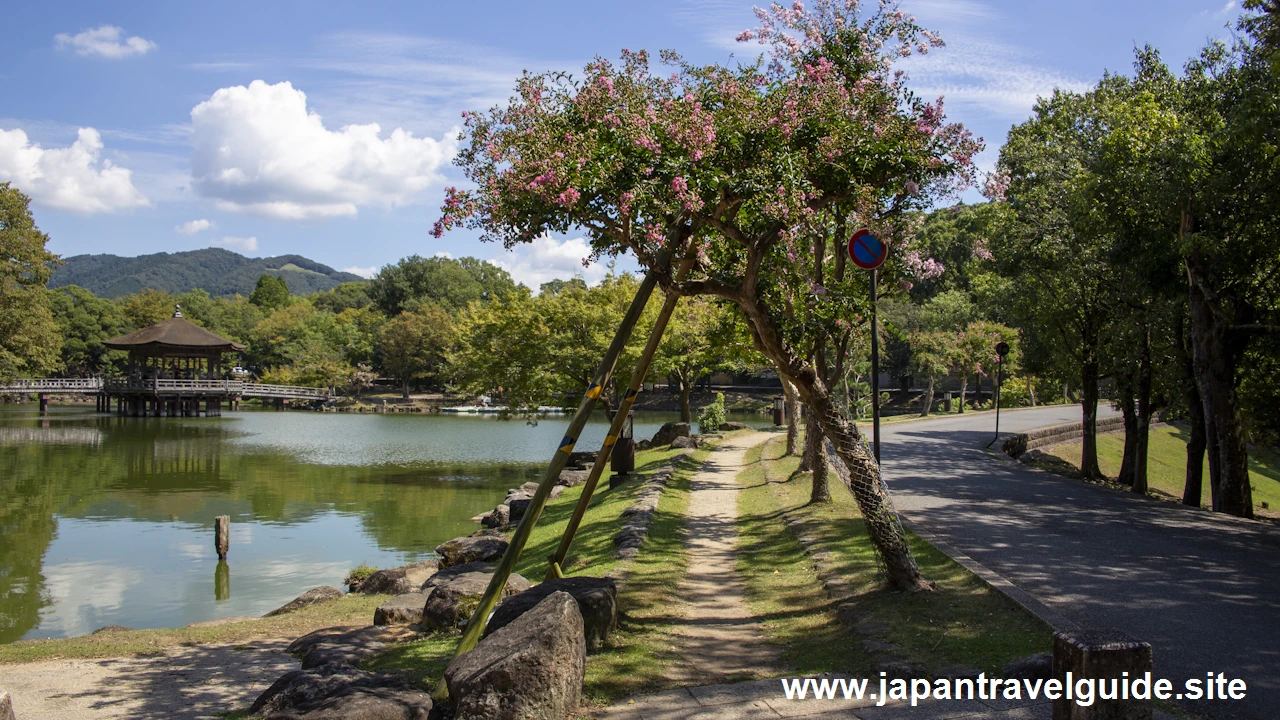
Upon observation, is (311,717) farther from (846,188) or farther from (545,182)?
(846,188)

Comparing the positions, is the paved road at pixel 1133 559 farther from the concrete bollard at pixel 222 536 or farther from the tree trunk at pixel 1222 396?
the concrete bollard at pixel 222 536

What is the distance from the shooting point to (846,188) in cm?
978

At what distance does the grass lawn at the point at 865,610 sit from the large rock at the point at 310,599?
6510 mm

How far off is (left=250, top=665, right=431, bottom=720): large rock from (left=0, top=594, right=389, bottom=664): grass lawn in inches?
201

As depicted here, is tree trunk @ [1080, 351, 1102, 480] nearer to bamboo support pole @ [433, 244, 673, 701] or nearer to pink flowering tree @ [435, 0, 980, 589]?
pink flowering tree @ [435, 0, 980, 589]

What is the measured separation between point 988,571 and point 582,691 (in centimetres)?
489

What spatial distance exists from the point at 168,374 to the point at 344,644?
64.8m

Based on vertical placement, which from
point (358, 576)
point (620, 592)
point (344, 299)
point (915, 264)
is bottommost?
point (358, 576)

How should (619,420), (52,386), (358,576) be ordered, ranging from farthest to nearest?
(52,386)
(358,576)
(619,420)

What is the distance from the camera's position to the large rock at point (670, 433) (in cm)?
2947

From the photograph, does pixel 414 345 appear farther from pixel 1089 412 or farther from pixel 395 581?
pixel 395 581

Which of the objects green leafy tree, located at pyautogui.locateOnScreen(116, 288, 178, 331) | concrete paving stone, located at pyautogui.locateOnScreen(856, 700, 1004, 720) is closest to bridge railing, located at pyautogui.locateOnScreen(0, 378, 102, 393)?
green leafy tree, located at pyautogui.locateOnScreen(116, 288, 178, 331)

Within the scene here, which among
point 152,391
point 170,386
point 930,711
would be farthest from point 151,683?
point 170,386

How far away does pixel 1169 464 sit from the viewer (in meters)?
28.3
